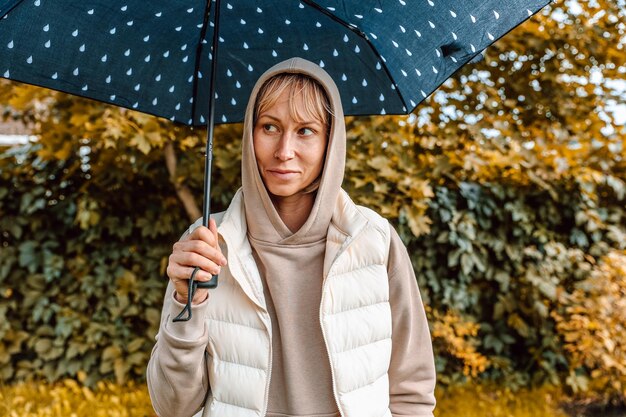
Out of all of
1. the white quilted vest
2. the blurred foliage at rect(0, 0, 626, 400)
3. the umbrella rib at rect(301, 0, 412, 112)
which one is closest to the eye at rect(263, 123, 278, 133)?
the white quilted vest

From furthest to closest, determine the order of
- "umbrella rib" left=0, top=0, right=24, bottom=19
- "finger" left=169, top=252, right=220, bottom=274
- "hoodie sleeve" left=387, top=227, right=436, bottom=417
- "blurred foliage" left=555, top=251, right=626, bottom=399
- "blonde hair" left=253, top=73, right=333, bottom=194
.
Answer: "blurred foliage" left=555, top=251, right=626, bottom=399 < "hoodie sleeve" left=387, top=227, right=436, bottom=417 < "blonde hair" left=253, top=73, right=333, bottom=194 < "umbrella rib" left=0, top=0, right=24, bottom=19 < "finger" left=169, top=252, right=220, bottom=274

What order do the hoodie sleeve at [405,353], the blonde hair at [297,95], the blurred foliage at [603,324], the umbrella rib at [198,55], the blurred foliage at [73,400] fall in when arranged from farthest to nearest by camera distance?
1. the blurred foliage at [603,324]
2. the blurred foliage at [73,400]
3. the umbrella rib at [198,55]
4. the hoodie sleeve at [405,353]
5. the blonde hair at [297,95]

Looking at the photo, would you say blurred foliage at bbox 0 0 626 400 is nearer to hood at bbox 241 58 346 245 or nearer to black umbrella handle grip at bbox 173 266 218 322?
hood at bbox 241 58 346 245

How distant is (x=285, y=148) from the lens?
5.03 ft

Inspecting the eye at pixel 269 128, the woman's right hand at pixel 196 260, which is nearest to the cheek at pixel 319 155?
the eye at pixel 269 128

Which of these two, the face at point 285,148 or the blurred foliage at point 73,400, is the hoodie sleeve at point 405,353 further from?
the blurred foliage at point 73,400

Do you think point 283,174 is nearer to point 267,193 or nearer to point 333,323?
point 267,193

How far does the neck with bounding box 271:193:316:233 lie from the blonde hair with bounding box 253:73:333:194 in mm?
85

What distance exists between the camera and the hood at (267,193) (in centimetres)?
158

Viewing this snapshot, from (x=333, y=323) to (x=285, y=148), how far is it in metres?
0.49

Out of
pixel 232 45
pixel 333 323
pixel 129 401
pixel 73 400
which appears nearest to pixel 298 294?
pixel 333 323

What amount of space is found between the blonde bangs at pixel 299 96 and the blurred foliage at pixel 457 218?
2.04 m

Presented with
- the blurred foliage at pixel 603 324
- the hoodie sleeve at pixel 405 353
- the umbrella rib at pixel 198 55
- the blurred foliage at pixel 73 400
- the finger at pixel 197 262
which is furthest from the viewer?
the blurred foliage at pixel 603 324

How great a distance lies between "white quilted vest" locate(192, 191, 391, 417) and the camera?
1.47 metres
